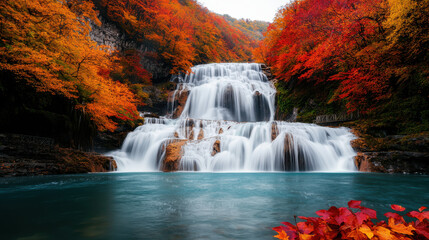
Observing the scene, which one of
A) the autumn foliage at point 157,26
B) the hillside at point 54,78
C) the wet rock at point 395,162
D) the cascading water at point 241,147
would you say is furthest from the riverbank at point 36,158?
the autumn foliage at point 157,26

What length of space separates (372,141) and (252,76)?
15.3m

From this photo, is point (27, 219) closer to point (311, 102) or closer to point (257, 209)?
point (257, 209)

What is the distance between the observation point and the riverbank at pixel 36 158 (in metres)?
6.48

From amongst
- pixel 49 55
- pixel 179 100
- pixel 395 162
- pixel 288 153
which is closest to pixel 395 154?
pixel 395 162

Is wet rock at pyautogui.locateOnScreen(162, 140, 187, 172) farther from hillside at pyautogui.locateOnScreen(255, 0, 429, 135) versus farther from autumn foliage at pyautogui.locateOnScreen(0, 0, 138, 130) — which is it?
hillside at pyautogui.locateOnScreen(255, 0, 429, 135)

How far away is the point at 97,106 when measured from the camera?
9805 millimetres

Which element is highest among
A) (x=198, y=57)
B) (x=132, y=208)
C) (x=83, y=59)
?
(x=198, y=57)

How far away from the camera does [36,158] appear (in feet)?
23.5

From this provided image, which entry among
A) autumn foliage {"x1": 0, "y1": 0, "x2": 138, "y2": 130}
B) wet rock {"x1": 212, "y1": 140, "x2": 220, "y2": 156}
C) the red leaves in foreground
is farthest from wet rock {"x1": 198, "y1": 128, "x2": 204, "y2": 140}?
the red leaves in foreground

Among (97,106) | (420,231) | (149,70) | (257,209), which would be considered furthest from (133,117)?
(420,231)

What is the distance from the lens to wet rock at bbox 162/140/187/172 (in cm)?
1013

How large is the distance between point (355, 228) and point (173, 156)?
9.71 meters

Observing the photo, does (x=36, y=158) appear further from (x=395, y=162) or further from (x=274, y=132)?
(x=395, y=162)

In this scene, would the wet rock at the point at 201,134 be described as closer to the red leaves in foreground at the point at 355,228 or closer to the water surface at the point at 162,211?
the water surface at the point at 162,211
